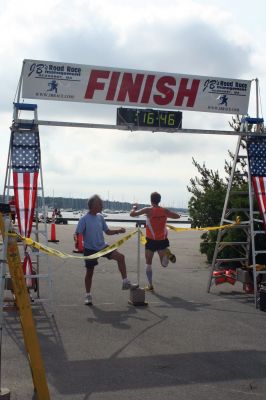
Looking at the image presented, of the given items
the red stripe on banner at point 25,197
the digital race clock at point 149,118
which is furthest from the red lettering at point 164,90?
the red stripe on banner at point 25,197

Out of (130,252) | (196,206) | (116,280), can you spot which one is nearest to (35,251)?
(116,280)

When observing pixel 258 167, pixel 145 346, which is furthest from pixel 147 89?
pixel 145 346

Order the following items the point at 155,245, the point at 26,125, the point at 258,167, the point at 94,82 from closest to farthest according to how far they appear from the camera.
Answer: the point at 26,125, the point at 94,82, the point at 258,167, the point at 155,245

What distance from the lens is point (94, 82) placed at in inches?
368

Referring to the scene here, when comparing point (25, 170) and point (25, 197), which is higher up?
point (25, 170)

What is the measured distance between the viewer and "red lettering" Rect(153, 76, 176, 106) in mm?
9641

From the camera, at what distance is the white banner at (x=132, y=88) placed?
904cm

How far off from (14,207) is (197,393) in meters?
4.69

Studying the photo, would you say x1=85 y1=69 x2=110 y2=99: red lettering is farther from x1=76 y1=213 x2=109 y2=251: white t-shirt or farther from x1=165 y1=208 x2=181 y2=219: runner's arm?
x1=165 y1=208 x2=181 y2=219: runner's arm

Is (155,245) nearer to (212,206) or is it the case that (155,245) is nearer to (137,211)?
(137,211)

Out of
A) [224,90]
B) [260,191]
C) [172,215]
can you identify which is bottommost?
[172,215]

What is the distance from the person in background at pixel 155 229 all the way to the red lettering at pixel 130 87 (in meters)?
2.48

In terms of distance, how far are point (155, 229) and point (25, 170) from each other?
343 centimetres

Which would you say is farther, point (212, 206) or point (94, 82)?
point (212, 206)
